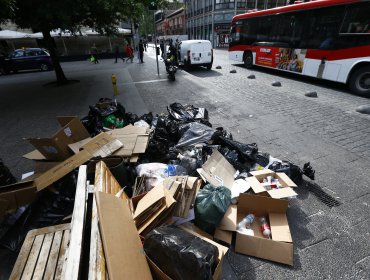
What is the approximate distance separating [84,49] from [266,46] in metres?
23.0

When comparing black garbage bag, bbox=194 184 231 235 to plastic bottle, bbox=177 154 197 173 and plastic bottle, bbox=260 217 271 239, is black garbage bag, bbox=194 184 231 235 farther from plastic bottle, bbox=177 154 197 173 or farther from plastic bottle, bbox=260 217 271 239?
plastic bottle, bbox=177 154 197 173

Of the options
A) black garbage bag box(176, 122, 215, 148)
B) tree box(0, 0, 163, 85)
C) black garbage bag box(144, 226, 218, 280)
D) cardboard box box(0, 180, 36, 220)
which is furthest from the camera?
tree box(0, 0, 163, 85)

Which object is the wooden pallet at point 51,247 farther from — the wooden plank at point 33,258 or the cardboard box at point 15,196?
the cardboard box at point 15,196

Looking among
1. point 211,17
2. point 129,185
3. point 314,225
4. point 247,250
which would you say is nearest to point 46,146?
point 129,185

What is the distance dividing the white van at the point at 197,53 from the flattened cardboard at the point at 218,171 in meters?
11.3

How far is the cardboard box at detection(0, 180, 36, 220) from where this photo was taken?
8.38ft

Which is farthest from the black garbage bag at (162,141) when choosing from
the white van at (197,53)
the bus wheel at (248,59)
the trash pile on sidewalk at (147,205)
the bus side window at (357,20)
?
the bus wheel at (248,59)

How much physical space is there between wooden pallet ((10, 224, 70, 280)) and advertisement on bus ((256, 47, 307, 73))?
10.6 m

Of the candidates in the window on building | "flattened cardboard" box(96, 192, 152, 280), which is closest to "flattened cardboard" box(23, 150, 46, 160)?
"flattened cardboard" box(96, 192, 152, 280)

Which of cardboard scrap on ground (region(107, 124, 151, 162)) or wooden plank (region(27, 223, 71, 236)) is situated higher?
cardboard scrap on ground (region(107, 124, 151, 162))

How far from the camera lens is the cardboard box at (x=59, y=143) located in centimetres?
332

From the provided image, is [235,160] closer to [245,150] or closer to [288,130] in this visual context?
[245,150]

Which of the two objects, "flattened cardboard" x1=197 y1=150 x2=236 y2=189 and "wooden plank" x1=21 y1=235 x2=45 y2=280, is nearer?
"wooden plank" x1=21 y1=235 x2=45 y2=280

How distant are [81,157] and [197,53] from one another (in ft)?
39.0
